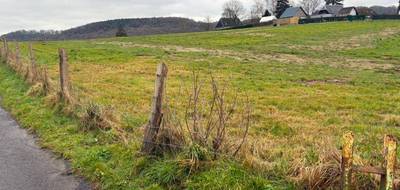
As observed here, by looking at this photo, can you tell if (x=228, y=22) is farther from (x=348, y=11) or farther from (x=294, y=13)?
(x=348, y=11)

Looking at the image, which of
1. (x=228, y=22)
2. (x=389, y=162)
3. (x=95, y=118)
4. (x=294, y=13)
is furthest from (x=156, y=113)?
(x=228, y=22)

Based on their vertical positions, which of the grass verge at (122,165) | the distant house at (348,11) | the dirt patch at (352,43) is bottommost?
the grass verge at (122,165)

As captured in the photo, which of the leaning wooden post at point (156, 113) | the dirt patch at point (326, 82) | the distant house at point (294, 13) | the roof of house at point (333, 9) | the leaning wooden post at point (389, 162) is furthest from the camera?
the roof of house at point (333, 9)

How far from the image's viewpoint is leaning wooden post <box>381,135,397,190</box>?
4184 millimetres

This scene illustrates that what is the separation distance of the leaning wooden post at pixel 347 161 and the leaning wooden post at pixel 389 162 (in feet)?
1.07

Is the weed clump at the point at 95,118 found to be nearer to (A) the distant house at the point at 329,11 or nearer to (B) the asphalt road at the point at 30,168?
(B) the asphalt road at the point at 30,168

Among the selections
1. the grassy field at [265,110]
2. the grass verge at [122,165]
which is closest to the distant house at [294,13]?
the grassy field at [265,110]

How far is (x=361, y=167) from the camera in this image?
4539 millimetres

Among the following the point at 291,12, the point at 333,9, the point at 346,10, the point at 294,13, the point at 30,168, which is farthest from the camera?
the point at 333,9

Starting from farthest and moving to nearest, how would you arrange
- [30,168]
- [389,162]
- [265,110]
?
[265,110]
[30,168]
[389,162]

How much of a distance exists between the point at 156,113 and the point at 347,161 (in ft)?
10.1

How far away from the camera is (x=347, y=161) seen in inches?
174

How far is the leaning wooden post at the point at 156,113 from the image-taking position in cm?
646

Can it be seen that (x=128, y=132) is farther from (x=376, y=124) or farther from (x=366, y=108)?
(x=366, y=108)
